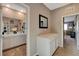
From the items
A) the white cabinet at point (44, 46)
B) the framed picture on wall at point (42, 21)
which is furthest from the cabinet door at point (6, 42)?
the framed picture on wall at point (42, 21)

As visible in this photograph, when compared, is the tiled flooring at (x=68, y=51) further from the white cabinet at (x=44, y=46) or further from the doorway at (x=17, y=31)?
the doorway at (x=17, y=31)

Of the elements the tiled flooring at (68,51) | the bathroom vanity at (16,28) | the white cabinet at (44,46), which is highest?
the bathroom vanity at (16,28)

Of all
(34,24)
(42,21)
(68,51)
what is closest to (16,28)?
(34,24)

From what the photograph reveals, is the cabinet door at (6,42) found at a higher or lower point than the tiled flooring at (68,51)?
higher

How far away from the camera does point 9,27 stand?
2.10 metres

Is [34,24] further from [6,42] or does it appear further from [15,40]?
[6,42]

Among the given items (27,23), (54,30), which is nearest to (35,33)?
(27,23)

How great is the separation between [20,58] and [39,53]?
59.9 inches

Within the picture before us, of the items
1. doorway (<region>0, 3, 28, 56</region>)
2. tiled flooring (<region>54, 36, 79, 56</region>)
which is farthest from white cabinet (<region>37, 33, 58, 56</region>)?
doorway (<region>0, 3, 28, 56</region>)

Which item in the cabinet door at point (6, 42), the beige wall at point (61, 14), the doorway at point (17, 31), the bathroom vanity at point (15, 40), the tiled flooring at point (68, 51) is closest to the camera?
the cabinet door at point (6, 42)

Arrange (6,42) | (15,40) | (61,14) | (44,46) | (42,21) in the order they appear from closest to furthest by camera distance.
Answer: (6,42) < (44,46) < (15,40) < (42,21) < (61,14)

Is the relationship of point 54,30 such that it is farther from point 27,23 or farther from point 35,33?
point 27,23

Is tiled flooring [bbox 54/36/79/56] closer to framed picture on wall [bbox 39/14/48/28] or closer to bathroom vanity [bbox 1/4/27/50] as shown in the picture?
framed picture on wall [bbox 39/14/48/28]

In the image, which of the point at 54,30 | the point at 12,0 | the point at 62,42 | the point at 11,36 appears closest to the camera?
the point at 12,0
